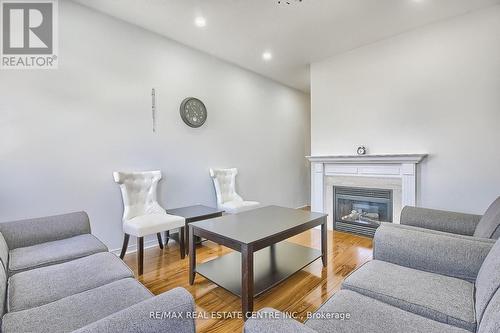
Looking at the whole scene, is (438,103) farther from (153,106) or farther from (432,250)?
(153,106)

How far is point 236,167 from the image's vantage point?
4.09 m

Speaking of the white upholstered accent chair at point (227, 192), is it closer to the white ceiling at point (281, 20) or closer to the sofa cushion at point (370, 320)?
the white ceiling at point (281, 20)

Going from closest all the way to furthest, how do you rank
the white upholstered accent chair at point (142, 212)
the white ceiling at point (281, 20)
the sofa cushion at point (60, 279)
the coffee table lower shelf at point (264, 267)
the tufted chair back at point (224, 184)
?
the sofa cushion at point (60, 279), the coffee table lower shelf at point (264, 267), the white upholstered accent chair at point (142, 212), the white ceiling at point (281, 20), the tufted chair back at point (224, 184)

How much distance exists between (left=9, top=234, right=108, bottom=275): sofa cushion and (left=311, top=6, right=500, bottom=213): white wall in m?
3.38

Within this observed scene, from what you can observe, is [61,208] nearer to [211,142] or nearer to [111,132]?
[111,132]

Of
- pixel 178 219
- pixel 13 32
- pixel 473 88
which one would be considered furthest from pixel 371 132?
pixel 13 32

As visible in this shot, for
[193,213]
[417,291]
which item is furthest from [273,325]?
[193,213]

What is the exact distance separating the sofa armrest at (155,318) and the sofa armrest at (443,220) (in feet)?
6.43

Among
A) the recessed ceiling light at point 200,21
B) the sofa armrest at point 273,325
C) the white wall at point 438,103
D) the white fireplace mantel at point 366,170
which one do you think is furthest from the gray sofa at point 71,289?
the white wall at point 438,103

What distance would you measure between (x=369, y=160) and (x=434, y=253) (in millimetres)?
2157

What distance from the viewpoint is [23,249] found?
1735 mm

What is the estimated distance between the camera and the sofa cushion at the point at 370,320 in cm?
93

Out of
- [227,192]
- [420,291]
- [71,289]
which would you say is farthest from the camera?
[227,192]

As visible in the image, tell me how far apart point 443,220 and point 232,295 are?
5.87 feet
